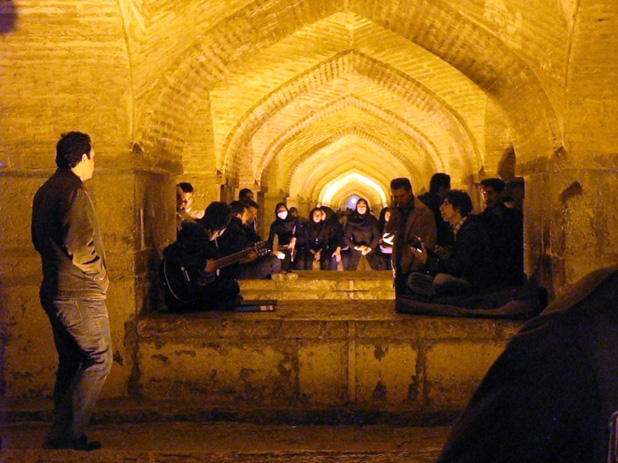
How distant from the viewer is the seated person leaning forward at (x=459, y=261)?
12.8 ft

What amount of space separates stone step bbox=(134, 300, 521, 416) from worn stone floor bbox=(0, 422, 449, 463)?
6.7 inches

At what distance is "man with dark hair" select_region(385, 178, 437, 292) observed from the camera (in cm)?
439

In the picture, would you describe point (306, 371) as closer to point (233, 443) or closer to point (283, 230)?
point (233, 443)

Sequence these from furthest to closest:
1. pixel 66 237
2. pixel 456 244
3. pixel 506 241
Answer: pixel 506 241 → pixel 456 244 → pixel 66 237

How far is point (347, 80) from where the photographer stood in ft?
30.2

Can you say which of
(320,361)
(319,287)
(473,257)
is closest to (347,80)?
(319,287)

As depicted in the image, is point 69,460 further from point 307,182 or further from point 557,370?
point 307,182

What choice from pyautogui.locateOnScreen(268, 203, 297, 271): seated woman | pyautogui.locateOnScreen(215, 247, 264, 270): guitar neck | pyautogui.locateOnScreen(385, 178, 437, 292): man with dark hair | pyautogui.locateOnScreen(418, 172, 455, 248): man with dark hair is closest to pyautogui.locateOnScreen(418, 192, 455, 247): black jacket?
pyautogui.locateOnScreen(418, 172, 455, 248): man with dark hair

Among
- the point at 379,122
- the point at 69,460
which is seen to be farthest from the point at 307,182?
the point at 69,460

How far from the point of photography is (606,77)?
3.93 metres

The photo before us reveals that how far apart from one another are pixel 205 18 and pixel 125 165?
1095 mm

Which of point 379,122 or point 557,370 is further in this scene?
point 379,122

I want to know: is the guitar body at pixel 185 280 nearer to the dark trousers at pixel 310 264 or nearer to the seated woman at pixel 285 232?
the seated woman at pixel 285 232

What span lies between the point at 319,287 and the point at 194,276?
240 centimetres
